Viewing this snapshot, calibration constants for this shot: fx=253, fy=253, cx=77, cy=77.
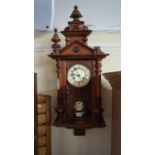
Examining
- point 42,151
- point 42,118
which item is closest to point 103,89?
point 42,118

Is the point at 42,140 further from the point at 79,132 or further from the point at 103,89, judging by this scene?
the point at 103,89

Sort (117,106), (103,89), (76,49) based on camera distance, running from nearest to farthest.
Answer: (117,106)
(76,49)
(103,89)

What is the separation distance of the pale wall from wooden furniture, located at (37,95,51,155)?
0.04m

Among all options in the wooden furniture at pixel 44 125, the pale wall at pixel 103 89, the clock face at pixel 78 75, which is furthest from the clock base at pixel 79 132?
the clock face at pixel 78 75

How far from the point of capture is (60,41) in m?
1.57

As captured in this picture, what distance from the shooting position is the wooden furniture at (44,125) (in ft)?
4.96

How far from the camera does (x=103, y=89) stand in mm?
1564

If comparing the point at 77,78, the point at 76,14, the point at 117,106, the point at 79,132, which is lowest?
the point at 79,132

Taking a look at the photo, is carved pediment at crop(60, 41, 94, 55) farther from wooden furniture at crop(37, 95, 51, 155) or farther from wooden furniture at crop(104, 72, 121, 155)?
wooden furniture at crop(37, 95, 51, 155)

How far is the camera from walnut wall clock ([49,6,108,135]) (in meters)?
1.44

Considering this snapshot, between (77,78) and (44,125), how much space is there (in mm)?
353
